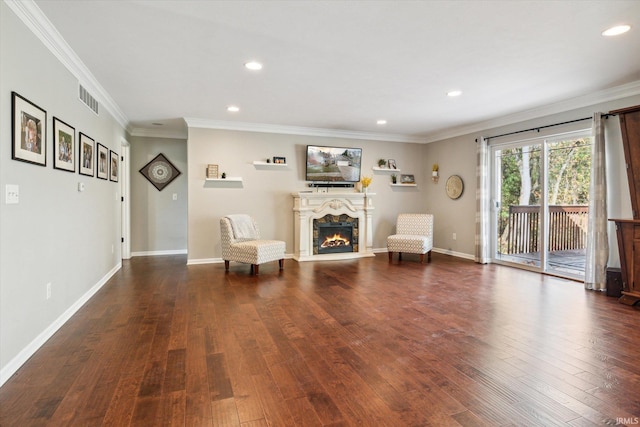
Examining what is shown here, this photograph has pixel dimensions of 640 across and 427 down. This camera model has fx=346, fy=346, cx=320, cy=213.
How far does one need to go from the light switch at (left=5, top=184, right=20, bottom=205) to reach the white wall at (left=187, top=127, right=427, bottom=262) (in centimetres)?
363

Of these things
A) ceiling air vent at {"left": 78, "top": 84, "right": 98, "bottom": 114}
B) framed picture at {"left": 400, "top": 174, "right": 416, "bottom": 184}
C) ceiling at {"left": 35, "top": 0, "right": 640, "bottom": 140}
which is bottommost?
framed picture at {"left": 400, "top": 174, "right": 416, "bottom": 184}

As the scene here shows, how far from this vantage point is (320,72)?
3.67 metres

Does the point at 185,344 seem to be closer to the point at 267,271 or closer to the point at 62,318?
the point at 62,318

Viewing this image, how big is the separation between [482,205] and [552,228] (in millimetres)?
1137

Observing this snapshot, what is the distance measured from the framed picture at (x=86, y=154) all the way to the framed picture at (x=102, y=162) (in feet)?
0.82

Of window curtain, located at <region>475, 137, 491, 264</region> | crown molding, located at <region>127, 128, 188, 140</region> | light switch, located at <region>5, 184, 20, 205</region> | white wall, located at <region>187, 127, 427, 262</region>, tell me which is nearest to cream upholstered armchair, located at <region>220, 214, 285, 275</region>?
white wall, located at <region>187, 127, 427, 262</region>

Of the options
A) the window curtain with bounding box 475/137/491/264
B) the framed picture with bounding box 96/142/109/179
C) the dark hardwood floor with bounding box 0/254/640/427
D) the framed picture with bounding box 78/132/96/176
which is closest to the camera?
the dark hardwood floor with bounding box 0/254/640/427

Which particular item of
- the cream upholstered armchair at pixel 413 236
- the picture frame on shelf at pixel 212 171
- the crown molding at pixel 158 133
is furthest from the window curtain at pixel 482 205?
the crown molding at pixel 158 133

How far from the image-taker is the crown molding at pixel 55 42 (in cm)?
233

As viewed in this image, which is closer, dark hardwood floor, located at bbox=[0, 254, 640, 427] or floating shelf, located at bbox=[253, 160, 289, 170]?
dark hardwood floor, located at bbox=[0, 254, 640, 427]

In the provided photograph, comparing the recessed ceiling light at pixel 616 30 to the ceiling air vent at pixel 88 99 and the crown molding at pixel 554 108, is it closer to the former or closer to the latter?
the crown molding at pixel 554 108

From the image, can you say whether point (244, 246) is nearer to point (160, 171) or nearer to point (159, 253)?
point (159, 253)

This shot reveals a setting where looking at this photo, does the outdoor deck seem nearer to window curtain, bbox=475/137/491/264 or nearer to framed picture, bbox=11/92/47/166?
window curtain, bbox=475/137/491/264

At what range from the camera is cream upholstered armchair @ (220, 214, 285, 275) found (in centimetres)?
514
